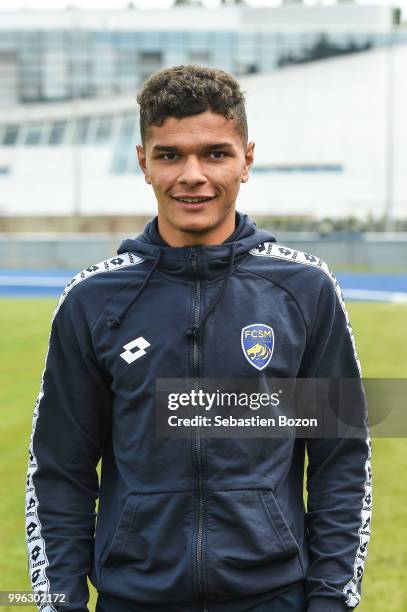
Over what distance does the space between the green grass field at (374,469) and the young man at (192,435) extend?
80.8 inches

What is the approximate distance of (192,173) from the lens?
6.63ft

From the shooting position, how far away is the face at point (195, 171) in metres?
2.03

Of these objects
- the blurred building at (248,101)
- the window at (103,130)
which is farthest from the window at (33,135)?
the window at (103,130)

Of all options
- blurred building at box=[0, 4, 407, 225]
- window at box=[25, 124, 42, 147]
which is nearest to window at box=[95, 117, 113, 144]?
blurred building at box=[0, 4, 407, 225]

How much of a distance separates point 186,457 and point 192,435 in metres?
0.05

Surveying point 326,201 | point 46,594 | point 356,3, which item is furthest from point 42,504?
point 356,3

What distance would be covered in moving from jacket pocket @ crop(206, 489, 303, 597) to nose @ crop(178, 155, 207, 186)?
2.31 feet

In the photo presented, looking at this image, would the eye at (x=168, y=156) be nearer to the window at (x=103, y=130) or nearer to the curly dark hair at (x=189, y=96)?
the curly dark hair at (x=189, y=96)

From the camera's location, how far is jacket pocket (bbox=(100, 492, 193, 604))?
1.94 metres

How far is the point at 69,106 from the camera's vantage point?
2085 inches

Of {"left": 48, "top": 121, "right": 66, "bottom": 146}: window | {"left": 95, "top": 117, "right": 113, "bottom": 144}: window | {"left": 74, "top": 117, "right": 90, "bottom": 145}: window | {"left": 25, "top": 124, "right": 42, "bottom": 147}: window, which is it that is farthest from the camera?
{"left": 25, "top": 124, "right": 42, "bottom": 147}: window

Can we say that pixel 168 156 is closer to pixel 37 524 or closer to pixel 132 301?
pixel 132 301

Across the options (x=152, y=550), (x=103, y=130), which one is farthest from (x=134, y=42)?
(x=152, y=550)

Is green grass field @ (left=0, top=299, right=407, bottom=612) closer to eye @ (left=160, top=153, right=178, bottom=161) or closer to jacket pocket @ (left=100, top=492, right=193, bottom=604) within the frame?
jacket pocket @ (left=100, top=492, right=193, bottom=604)
